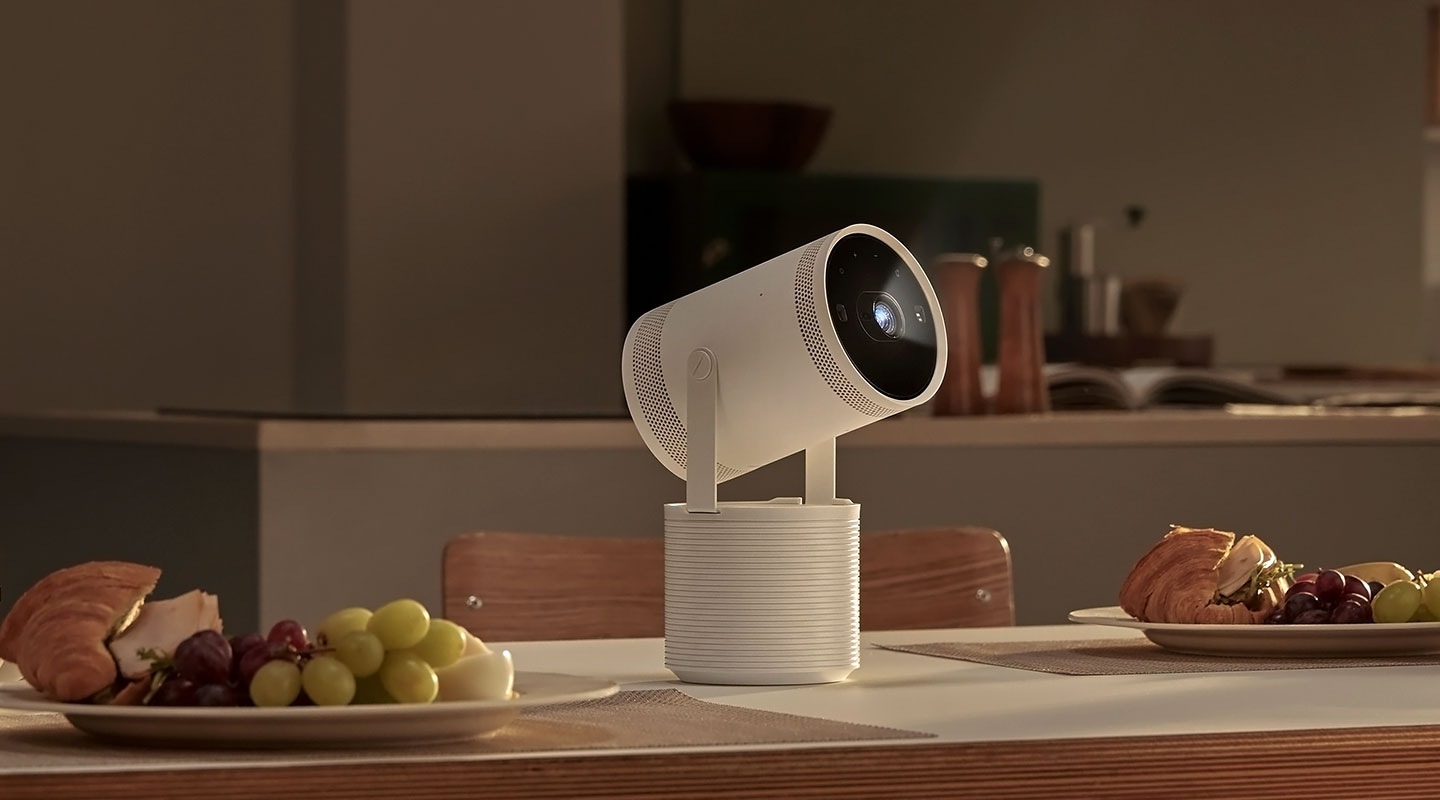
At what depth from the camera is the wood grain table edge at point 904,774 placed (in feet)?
2.46

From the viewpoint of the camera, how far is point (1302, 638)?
118 cm

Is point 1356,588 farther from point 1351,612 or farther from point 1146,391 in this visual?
point 1146,391

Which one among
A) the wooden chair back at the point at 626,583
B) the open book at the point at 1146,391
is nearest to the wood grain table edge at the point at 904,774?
the wooden chair back at the point at 626,583

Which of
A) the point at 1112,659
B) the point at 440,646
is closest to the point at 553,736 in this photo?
the point at 440,646

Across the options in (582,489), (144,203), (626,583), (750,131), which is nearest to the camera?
(626,583)

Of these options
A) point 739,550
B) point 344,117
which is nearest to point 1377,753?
point 739,550

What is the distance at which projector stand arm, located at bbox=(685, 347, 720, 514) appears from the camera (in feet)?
3.63

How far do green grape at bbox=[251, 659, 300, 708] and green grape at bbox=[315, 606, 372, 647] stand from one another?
3 cm

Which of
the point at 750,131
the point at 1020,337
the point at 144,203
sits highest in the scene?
the point at 750,131

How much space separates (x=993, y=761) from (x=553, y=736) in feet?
0.58

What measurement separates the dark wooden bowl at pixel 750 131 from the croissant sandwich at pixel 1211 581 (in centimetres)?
423

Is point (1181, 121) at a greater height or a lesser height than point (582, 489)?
greater

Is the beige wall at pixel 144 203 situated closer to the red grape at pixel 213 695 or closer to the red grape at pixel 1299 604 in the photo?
the red grape at pixel 1299 604

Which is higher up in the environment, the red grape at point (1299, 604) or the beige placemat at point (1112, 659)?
the red grape at point (1299, 604)
